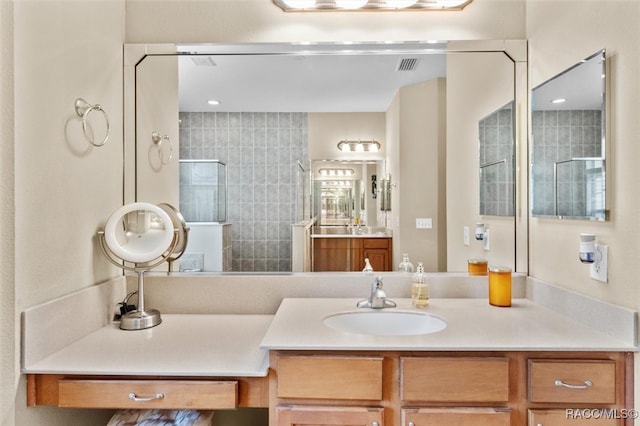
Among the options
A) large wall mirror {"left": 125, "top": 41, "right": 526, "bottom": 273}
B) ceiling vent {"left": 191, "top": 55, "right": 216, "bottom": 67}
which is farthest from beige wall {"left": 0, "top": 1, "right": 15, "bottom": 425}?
ceiling vent {"left": 191, "top": 55, "right": 216, "bottom": 67}

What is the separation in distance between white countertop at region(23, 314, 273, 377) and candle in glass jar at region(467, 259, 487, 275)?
3.26 feet

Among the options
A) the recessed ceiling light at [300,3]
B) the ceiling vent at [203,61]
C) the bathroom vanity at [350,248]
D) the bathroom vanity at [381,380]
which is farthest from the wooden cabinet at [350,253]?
the recessed ceiling light at [300,3]

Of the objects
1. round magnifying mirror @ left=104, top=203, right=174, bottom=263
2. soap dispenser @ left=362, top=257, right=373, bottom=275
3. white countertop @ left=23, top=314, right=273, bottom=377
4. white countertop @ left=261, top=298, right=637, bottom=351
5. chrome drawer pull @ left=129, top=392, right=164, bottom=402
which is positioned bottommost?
chrome drawer pull @ left=129, top=392, right=164, bottom=402

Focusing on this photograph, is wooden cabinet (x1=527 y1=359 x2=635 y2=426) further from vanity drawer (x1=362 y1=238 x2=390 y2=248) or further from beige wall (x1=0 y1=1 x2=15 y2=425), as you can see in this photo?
beige wall (x1=0 y1=1 x2=15 y2=425)

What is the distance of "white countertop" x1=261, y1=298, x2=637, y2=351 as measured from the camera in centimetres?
116

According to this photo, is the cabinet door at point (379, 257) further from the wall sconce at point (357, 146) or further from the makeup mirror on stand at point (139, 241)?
the makeup mirror on stand at point (139, 241)

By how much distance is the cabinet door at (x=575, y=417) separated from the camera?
114cm

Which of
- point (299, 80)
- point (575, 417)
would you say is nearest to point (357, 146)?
point (299, 80)

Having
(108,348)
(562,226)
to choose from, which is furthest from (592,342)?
(108,348)

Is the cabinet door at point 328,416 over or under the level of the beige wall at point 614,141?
under

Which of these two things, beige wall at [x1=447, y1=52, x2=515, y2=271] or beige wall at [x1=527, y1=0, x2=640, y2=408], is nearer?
beige wall at [x1=527, y1=0, x2=640, y2=408]

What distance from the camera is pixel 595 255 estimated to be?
4.22 feet

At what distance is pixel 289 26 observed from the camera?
178cm

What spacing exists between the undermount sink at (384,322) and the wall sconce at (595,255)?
580 mm
